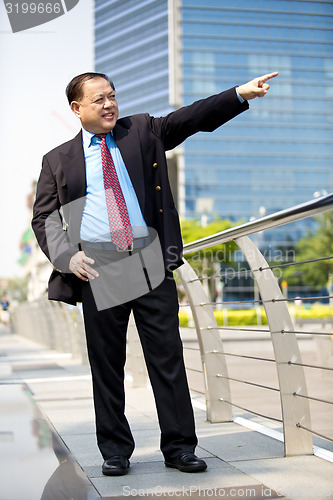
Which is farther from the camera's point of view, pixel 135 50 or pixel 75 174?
pixel 135 50

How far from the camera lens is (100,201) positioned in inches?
128

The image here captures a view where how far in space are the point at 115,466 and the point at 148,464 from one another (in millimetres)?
260

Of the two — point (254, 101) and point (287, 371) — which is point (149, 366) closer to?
point (287, 371)

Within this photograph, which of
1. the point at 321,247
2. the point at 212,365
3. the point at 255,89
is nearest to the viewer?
the point at 255,89

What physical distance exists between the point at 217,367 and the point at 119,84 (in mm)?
123344

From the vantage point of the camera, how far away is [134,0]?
424 feet

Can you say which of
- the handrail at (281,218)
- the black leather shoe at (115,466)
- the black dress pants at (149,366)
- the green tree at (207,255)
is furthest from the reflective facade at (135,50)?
the black leather shoe at (115,466)

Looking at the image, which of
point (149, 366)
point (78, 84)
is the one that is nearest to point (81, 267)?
point (149, 366)

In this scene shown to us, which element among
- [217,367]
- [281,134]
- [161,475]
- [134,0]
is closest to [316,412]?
[217,367]

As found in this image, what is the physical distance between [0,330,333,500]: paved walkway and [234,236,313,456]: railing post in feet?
Result: 0.32

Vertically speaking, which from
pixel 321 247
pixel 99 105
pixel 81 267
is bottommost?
pixel 81 267

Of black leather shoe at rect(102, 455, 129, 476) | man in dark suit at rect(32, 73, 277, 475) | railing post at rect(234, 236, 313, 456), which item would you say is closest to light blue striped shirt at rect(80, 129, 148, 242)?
man in dark suit at rect(32, 73, 277, 475)

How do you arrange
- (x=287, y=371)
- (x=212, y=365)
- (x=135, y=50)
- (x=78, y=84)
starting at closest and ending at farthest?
1. (x=78, y=84)
2. (x=287, y=371)
3. (x=212, y=365)
4. (x=135, y=50)

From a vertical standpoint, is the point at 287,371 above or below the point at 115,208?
below
